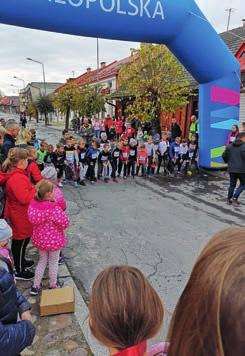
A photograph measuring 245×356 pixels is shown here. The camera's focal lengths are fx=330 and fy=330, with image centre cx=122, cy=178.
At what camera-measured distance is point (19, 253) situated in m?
4.19

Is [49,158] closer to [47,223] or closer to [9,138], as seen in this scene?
[9,138]

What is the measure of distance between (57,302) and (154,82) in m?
11.4

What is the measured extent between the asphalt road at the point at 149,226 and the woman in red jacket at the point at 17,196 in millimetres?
943

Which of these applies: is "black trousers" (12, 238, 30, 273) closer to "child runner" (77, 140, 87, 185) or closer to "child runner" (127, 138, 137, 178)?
"child runner" (77, 140, 87, 185)

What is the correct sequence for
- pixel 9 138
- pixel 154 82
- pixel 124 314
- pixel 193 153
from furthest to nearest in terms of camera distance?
pixel 154 82, pixel 193 153, pixel 9 138, pixel 124 314

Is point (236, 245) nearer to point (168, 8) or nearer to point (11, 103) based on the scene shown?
point (168, 8)

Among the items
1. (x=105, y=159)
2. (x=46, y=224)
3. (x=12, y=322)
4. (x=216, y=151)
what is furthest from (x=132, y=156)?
(x=12, y=322)

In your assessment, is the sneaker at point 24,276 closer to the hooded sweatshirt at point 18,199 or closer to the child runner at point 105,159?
the hooded sweatshirt at point 18,199

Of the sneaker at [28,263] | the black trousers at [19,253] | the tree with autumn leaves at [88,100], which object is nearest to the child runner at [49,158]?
the sneaker at [28,263]

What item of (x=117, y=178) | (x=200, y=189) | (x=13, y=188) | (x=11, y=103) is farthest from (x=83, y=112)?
(x=11, y=103)

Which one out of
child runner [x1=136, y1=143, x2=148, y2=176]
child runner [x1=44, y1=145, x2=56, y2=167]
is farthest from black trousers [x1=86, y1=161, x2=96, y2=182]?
child runner [x1=136, y1=143, x2=148, y2=176]

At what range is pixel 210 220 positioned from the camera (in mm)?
6773

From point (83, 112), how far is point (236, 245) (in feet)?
83.3

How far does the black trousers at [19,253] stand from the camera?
4.15 m
